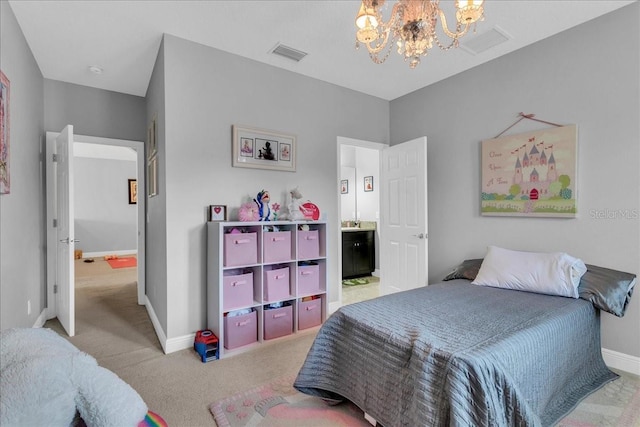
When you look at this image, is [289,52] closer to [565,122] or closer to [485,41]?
[485,41]

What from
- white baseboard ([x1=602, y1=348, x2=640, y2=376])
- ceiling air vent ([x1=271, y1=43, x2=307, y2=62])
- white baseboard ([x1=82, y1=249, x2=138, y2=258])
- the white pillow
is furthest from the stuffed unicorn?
white baseboard ([x1=82, y1=249, x2=138, y2=258])

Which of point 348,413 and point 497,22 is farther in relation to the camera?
point 497,22

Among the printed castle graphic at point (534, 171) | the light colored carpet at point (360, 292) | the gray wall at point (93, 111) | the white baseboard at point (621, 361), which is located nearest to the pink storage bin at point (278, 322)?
the light colored carpet at point (360, 292)

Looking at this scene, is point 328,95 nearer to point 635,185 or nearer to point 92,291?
point 635,185

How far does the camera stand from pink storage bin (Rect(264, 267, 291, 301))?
2801mm

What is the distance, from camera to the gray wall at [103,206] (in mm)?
7465

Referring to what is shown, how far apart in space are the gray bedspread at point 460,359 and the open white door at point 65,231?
8.05 ft

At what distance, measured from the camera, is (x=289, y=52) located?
288cm

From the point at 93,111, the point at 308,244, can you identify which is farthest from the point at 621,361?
the point at 93,111

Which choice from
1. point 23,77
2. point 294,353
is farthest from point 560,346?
point 23,77

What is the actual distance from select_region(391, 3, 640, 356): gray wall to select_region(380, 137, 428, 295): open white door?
0.28 m

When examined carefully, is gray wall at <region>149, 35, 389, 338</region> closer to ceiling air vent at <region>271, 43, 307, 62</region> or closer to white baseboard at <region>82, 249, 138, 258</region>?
ceiling air vent at <region>271, 43, 307, 62</region>

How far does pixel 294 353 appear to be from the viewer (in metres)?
2.60

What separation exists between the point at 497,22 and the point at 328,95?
172 cm
